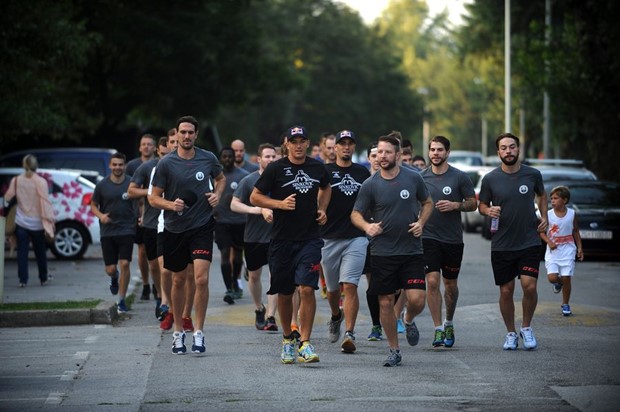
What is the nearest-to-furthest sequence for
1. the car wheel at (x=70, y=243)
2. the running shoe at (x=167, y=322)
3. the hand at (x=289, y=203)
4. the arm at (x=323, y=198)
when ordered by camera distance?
the hand at (x=289, y=203) → the arm at (x=323, y=198) → the running shoe at (x=167, y=322) → the car wheel at (x=70, y=243)

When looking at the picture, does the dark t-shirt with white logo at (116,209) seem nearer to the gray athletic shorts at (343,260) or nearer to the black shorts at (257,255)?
the black shorts at (257,255)

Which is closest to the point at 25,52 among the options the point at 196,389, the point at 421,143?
the point at 196,389

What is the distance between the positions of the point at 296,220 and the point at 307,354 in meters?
1.11

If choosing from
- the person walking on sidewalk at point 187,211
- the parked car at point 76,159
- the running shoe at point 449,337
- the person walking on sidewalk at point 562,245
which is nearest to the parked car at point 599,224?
the person walking on sidewalk at point 562,245

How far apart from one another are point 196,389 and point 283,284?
6.22 ft

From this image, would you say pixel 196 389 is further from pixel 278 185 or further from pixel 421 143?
pixel 421 143

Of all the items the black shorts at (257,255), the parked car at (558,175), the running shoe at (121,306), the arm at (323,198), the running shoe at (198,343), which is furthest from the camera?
the parked car at (558,175)

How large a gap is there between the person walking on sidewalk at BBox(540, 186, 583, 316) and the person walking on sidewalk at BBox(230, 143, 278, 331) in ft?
10.2

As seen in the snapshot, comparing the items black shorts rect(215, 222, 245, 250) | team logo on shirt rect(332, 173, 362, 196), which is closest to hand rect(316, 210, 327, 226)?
team logo on shirt rect(332, 173, 362, 196)

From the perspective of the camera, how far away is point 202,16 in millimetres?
43438

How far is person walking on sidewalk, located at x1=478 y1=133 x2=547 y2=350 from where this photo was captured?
40.1ft

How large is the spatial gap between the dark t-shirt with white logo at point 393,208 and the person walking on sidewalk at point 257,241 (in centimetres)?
230

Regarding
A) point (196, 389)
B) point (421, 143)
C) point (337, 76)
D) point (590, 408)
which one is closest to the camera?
point (590, 408)

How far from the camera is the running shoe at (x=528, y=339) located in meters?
12.0
